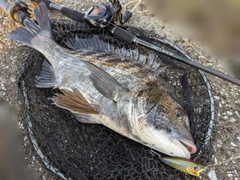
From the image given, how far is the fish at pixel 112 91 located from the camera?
7.77ft

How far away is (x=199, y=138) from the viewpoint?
9.11ft

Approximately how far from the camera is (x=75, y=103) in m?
2.69

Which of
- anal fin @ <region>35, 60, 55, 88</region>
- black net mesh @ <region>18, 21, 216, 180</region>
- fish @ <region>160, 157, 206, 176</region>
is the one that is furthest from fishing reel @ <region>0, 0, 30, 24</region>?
fish @ <region>160, 157, 206, 176</region>

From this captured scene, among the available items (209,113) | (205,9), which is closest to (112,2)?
(205,9)

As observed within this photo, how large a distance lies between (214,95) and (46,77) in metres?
1.90

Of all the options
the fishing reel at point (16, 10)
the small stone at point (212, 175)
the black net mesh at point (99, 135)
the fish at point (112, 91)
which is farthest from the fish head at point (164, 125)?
the fishing reel at point (16, 10)

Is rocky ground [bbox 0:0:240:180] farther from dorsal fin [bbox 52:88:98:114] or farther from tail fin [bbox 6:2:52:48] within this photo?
dorsal fin [bbox 52:88:98:114]

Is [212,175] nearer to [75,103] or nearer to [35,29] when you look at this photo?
[75,103]

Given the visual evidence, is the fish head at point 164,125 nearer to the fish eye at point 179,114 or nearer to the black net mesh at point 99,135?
the fish eye at point 179,114

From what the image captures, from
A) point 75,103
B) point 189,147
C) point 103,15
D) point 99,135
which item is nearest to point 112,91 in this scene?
point 75,103

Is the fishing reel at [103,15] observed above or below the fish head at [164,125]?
above

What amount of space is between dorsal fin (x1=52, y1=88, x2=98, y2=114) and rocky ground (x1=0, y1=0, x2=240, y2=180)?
0.82 meters

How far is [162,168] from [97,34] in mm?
1655

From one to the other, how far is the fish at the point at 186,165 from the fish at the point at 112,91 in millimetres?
99
